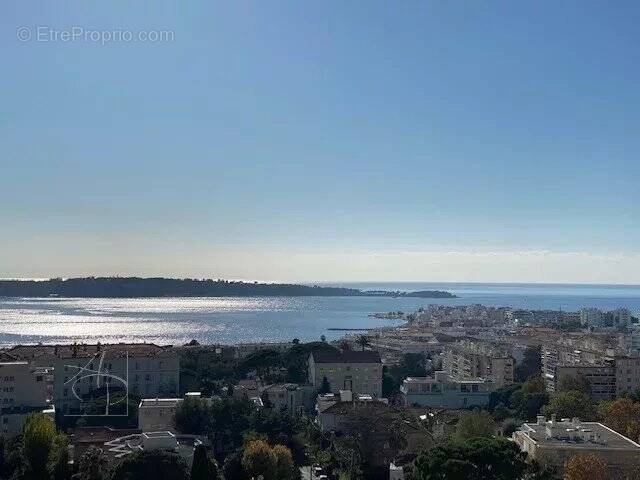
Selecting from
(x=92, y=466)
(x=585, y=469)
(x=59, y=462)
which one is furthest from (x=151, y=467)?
(x=585, y=469)

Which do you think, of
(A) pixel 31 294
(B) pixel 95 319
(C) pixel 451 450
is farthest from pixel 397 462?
(A) pixel 31 294

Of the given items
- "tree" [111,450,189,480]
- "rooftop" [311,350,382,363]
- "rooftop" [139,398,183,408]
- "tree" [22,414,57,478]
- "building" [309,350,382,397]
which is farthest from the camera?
"rooftop" [311,350,382,363]

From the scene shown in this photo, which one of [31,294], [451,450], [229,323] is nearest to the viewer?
[451,450]

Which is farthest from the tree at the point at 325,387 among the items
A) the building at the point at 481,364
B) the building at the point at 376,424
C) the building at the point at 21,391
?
the building at the point at 21,391

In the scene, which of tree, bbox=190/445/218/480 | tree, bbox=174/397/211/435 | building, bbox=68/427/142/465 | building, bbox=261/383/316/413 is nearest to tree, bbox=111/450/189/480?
Answer: tree, bbox=190/445/218/480

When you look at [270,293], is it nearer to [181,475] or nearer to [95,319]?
[95,319]

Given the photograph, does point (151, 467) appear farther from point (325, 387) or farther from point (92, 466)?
point (325, 387)

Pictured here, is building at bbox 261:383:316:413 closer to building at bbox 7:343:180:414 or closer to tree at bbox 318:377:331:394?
tree at bbox 318:377:331:394
